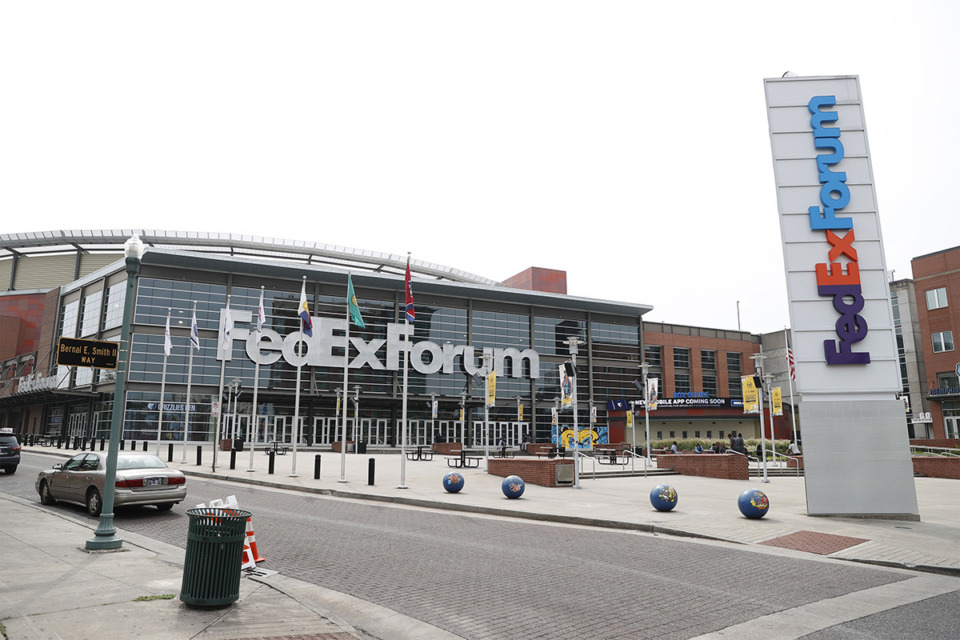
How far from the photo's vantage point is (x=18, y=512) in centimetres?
1462

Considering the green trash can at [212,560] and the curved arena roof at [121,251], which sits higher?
the curved arena roof at [121,251]

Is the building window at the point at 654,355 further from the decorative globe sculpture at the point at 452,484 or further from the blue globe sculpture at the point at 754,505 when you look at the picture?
the blue globe sculpture at the point at 754,505

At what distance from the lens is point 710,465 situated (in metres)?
29.8

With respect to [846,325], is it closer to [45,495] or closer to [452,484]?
[452,484]

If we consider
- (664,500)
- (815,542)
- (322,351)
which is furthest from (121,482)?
(322,351)

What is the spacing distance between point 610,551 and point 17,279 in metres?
84.5

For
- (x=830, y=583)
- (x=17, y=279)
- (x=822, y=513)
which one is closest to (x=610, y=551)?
(x=830, y=583)

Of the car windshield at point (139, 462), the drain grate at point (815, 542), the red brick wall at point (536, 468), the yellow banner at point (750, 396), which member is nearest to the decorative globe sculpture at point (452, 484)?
the red brick wall at point (536, 468)

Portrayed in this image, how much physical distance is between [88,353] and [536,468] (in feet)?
54.1

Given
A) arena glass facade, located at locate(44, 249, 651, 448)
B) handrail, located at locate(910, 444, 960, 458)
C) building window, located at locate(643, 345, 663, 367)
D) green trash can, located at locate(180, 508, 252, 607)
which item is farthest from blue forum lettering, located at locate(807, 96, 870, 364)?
building window, located at locate(643, 345, 663, 367)

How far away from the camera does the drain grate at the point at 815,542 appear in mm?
11828

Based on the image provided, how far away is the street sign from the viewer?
10602 millimetres

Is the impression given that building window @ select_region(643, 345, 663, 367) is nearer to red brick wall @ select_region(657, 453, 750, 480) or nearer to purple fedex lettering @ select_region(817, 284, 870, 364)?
red brick wall @ select_region(657, 453, 750, 480)

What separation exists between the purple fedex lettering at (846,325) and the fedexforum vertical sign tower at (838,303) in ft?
0.09
